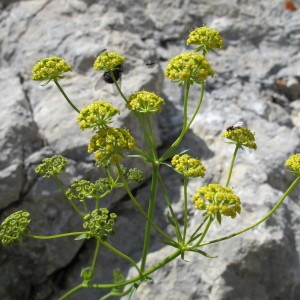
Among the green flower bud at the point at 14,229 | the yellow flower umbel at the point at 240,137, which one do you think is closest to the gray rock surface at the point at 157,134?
the yellow flower umbel at the point at 240,137

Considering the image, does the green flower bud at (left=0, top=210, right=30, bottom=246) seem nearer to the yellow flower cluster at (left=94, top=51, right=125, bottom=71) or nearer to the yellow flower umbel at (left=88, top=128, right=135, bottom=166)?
the yellow flower umbel at (left=88, top=128, right=135, bottom=166)

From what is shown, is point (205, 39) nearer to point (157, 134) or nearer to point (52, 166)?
point (52, 166)

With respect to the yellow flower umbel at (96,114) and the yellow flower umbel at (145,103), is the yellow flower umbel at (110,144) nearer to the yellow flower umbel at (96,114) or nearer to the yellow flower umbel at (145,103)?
the yellow flower umbel at (96,114)

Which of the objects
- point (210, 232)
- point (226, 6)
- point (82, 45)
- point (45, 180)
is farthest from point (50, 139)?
point (226, 6)

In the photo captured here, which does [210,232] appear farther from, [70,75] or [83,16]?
[83,16]

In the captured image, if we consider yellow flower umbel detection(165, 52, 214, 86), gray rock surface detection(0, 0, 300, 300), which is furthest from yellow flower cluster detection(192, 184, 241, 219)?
gray rock surface detection(0, 0, 300, 300)
